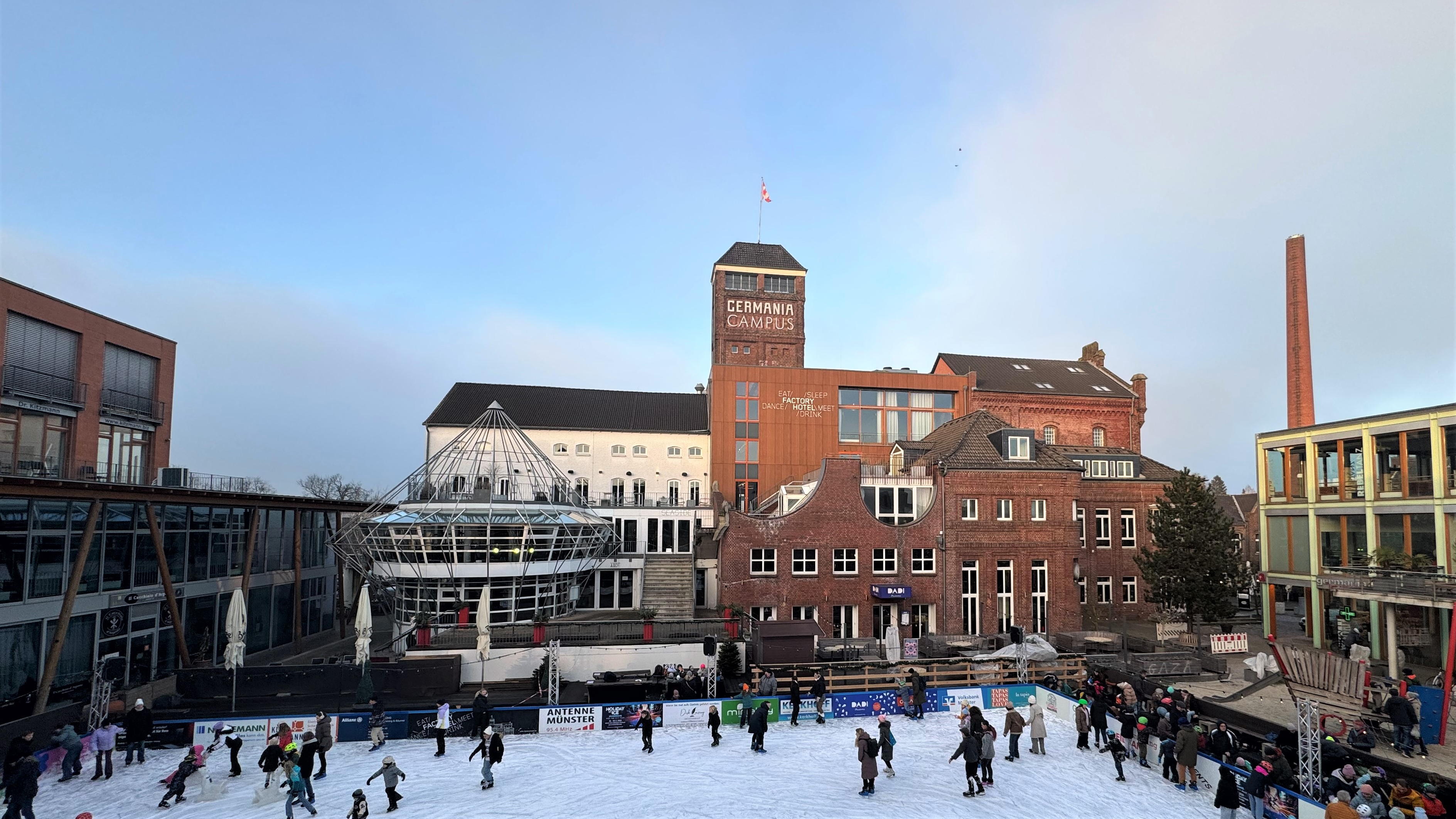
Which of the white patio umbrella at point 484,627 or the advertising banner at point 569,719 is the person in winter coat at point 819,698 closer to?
the advertising banner at point 569,719

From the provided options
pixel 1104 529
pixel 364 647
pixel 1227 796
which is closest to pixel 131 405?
pixel 364 647

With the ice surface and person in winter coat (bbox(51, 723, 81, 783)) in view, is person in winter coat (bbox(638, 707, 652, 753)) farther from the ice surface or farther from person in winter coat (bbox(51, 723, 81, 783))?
person in winter coat (bbox(51, 723, 81, 783))

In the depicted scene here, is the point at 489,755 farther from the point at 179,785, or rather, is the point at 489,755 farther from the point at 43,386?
the point at 43,386

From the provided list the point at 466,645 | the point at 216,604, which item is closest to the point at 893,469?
the point at 466,645

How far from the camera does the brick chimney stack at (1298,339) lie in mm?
54875

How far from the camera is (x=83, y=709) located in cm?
2214

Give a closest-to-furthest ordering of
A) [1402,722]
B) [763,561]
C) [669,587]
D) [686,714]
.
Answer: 1. [1402,722]
2. [686,714]
3. [763,561]
4. [669,587]

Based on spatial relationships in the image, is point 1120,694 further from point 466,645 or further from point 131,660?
point 131,660

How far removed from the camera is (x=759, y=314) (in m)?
66.8

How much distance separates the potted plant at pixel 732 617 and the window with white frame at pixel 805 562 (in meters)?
3.35

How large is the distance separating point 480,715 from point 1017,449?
30.0 m

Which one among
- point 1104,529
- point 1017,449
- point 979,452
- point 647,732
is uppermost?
point 1017,449

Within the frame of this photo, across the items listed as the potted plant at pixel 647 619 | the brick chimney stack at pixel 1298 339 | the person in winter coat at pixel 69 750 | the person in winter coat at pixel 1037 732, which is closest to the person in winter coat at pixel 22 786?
the person in winter coat at pixel 69 750

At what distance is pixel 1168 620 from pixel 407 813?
130 feet
